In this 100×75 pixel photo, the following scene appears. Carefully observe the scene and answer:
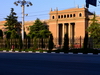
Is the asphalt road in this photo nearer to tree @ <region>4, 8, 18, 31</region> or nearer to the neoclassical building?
the neoclassical building

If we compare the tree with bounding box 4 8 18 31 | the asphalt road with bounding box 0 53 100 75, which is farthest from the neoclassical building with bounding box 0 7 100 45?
the asphalt road with bounding box 0 53 100 75

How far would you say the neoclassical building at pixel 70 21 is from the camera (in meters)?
46.1

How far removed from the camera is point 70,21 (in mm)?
47656

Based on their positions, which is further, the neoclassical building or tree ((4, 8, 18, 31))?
A: tree ((4, 8, 18, 31))

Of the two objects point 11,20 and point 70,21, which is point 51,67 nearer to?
point 70,21

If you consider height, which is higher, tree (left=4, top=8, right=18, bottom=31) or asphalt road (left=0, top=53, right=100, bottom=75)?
tree (left=4, top=8, right=18, bottom=31)

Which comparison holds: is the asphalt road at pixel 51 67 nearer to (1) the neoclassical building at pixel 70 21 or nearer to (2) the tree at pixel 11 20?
(1) the neoclassical building at pixel 70 21

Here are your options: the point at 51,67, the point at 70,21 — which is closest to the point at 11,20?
the point at 70,21

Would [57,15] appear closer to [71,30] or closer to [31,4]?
[71,30]

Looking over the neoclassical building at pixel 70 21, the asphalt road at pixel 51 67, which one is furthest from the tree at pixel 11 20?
the asphalt road at pixel 51 67

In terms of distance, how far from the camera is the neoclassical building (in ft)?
151

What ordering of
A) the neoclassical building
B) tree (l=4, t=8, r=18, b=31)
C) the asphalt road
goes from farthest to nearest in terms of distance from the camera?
tree (l=4, t=8, r=18, b=31)
the neoclassical building
the asphalt road

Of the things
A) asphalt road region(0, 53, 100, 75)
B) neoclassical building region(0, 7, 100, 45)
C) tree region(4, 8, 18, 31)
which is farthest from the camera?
tree region(4, 8, 18, 31)

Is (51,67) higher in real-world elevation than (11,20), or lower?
lower
